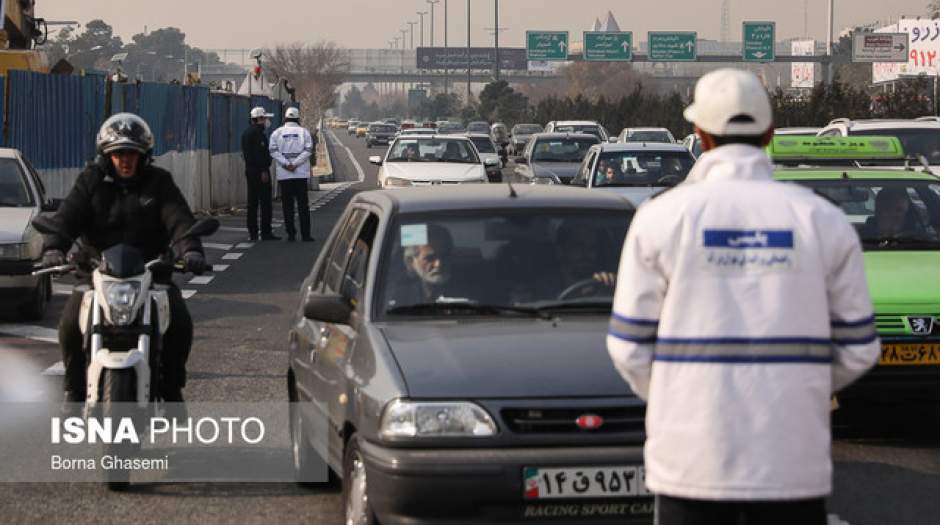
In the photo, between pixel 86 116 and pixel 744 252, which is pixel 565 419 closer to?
pixel 744 252

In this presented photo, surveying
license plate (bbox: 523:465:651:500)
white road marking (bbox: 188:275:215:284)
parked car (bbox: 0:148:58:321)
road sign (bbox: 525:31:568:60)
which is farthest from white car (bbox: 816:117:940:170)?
road sign (bbox: 525:31:568:60)

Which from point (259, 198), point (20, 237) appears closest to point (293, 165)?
point (259, 198)

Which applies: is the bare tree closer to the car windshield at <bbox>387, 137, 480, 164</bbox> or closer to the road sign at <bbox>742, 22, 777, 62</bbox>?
the road sign at <bbox>742, 22, 777, 62</bbox>

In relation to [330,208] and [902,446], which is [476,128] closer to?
[330,208]

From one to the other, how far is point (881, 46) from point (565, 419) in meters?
84.1

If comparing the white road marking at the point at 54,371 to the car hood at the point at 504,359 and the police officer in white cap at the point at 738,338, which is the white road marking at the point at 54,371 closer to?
the car hood at the point at 504,359

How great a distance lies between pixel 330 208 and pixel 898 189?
24636mm

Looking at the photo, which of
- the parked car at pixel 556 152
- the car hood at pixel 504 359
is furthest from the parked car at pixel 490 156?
the car hood at pixel 504 359

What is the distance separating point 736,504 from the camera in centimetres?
417

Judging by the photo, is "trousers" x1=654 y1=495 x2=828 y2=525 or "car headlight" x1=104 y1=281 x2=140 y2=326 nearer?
"trousers" x1=654 y1=495 x2=828 y2=525

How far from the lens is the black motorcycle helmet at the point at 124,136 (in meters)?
8.23

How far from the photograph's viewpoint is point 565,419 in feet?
20.9

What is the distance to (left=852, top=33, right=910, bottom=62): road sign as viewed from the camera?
8694cm

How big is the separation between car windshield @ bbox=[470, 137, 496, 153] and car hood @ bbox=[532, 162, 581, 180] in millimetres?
10981
